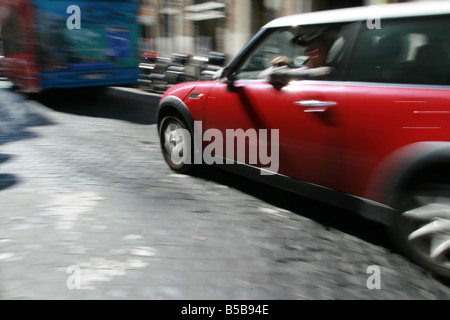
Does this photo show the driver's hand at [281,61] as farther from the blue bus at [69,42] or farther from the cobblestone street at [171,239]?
the blue bus at [69,42]

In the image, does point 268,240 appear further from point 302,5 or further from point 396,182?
point 302,5

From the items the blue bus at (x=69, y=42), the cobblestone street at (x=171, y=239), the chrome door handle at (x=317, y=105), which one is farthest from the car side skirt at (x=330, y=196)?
the blue bus at (x=69, y=42)

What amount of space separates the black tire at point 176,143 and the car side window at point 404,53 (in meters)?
2.09

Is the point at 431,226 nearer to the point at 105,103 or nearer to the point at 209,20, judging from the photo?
the point at 105,103

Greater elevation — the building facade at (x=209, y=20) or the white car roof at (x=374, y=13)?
the building facade at (x=209, y=20)

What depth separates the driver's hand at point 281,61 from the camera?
12.4 feet

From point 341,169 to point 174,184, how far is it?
2036 millimetres

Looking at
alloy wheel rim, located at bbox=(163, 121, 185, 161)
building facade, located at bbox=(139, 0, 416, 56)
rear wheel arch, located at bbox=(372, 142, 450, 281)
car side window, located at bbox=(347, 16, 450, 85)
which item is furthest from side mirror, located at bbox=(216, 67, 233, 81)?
building facade, located at bbox=(139, 0, 416, 56)

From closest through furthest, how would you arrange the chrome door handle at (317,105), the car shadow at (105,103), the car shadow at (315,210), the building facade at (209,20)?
the chrome door handle at (317,105) < the car shadow at (315,210) < the car shadow at (105,103) < the building facade at (209,20)

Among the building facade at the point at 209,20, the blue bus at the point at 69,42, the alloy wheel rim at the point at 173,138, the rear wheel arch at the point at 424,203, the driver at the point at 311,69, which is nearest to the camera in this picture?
the rear wheel arch at the point at 424,203

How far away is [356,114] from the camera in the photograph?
9.78 ft
